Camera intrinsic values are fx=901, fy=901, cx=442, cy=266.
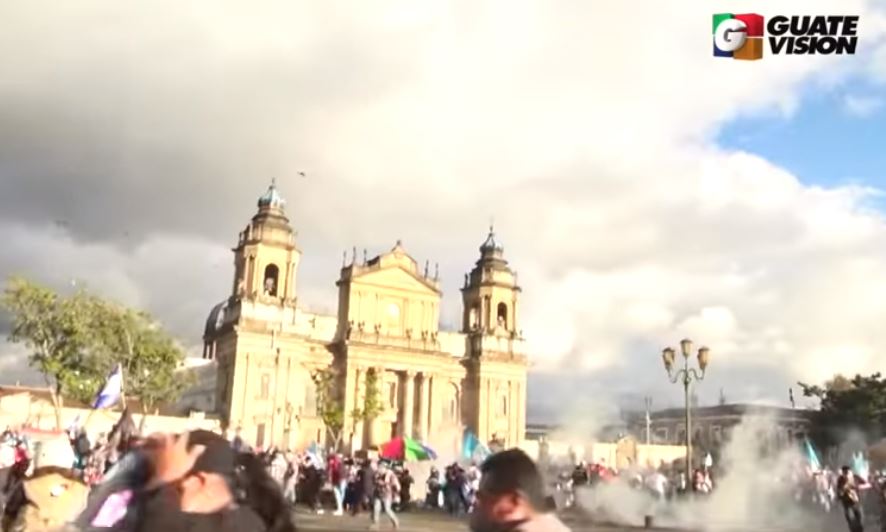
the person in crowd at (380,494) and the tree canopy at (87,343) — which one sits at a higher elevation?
the tree canopy at (87,343)

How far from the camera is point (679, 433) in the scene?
114 metres

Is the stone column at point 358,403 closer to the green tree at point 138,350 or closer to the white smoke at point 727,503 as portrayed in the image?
the green tree at point 138,350

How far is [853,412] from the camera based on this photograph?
65.8 m

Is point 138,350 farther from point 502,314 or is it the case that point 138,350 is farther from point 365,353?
point 502,314

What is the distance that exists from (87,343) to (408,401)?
78.3 feet

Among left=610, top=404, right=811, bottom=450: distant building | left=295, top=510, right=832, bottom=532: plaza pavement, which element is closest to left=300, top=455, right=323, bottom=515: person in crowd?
left=295, top=510, right=832, bottom=532: plaza pavement

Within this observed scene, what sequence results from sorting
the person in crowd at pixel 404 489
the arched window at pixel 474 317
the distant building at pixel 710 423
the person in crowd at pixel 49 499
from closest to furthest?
the person in crowd at pixel 49 499, the person in crowd at pixel 404 489, the arched window at pixel 474 317, the distant building at pixel 710 423

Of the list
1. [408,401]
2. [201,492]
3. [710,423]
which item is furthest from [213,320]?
[201,492]

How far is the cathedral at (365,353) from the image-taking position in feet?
207

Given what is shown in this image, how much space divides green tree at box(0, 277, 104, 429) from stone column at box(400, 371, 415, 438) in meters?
22.5

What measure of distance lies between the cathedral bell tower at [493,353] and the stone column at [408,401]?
18.0ft

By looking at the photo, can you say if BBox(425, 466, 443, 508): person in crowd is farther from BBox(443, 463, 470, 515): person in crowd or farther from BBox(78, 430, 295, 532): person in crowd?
BBox(78, 430, 295, 532): person in crowd

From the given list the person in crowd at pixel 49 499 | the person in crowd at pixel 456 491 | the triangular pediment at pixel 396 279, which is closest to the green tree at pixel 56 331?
the triangular pediment at pixel 396 279

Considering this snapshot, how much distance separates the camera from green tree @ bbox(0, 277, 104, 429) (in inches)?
2100
